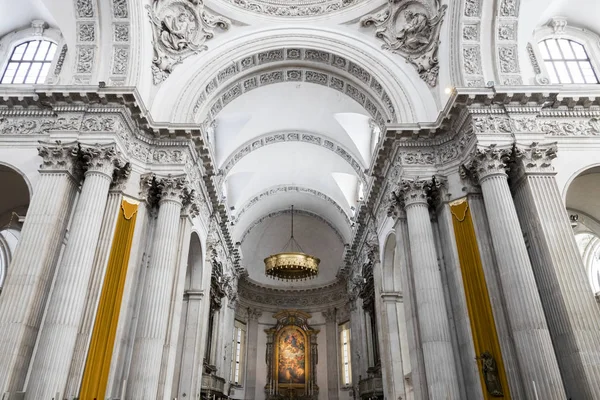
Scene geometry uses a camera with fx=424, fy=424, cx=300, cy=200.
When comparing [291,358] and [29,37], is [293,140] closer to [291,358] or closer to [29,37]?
[29,37]

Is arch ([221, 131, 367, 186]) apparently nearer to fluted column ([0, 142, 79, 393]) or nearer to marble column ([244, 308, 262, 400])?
fluted column ([0, 142, 79, 393])

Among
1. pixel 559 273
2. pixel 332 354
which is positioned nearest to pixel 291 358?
pixel 332 354

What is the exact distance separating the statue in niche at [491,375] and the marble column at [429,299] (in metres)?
0.73

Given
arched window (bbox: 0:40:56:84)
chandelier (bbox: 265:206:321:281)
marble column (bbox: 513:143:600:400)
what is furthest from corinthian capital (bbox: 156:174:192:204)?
chandelier (bbox: 265:206:321:281)

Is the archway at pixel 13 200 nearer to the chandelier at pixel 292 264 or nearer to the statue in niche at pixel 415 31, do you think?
the chandelier at pixel 292 264

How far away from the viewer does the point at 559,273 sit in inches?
363

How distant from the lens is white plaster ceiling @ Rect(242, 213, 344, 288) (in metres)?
26.9

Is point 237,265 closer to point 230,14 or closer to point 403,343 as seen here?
point 403,343

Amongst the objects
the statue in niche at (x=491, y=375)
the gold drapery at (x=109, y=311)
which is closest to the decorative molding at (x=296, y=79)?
the gold drapery at (x=109, y=311)

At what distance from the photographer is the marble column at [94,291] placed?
884 cm

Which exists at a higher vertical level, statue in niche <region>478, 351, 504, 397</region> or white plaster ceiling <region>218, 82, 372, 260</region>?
white plaster ceiling <region>218, 82, 372, 260</region>

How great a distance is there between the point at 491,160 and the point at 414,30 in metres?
5.68

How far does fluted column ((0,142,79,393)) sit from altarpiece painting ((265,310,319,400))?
1706 centimetres

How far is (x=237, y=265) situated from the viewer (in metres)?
22.8
